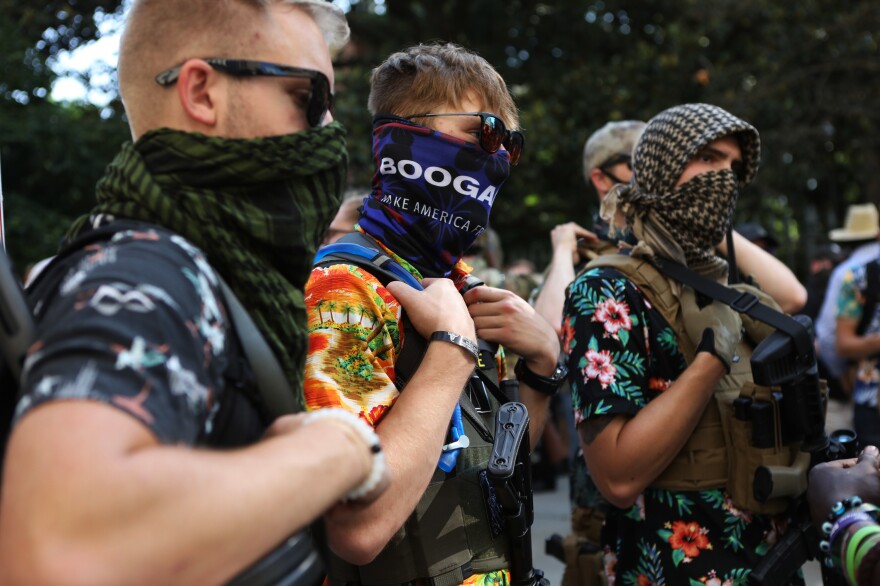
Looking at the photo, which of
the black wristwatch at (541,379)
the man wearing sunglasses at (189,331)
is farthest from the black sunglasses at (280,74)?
the black wristwatch at (541,379)

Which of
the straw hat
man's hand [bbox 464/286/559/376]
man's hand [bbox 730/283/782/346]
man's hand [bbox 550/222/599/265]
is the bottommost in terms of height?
the straw hat

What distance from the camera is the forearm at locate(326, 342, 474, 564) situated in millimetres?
1599

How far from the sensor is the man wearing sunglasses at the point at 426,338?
1.71 m

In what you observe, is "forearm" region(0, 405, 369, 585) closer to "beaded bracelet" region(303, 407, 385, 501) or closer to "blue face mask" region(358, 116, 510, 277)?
"beaded bracelet" region(303, 407, 385, 501)

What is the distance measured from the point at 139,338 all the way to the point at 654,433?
1.86 meters

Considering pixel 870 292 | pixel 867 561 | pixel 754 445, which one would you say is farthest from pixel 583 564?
pixel 870 292

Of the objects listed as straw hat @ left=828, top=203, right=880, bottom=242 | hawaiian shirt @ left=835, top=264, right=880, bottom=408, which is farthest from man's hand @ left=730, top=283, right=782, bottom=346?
straw hat @ left=828, top=203, right=880, bottom=242

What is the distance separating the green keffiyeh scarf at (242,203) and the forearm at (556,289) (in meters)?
2.63

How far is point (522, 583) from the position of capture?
2.13 metres

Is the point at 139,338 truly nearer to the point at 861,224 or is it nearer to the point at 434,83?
the point at 434,83

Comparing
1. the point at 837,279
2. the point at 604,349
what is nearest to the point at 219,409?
the point at 604,349

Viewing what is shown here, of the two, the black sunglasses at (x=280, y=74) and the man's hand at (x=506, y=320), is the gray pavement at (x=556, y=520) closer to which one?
the man's hand at (x=506, y=320)

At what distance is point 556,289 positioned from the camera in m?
4.05

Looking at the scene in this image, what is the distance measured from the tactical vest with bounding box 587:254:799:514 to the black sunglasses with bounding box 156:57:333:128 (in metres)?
1.63
